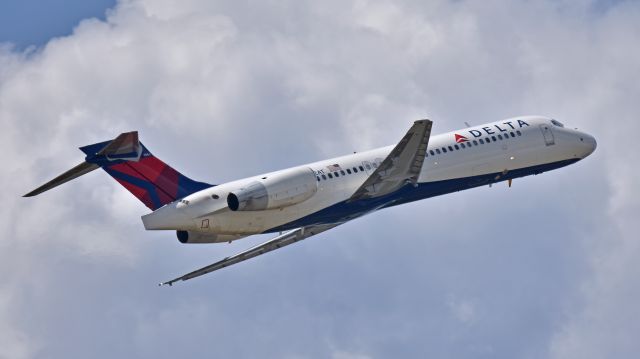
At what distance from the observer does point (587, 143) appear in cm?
8169

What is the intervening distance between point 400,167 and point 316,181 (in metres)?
3.77

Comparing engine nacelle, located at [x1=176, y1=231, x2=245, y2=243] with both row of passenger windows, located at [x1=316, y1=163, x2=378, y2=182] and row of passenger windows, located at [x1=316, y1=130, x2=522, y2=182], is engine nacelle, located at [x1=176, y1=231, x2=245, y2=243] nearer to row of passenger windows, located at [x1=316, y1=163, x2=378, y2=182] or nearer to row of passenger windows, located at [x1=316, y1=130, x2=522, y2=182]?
row of passenger windows, located at [x1=316, y1=163, x2=378, y2=182]

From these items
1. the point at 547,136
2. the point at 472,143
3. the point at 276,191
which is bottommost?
the point at 276,191

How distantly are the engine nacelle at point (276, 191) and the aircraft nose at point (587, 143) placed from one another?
1676cm

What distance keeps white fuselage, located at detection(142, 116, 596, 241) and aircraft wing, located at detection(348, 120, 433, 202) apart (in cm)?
66

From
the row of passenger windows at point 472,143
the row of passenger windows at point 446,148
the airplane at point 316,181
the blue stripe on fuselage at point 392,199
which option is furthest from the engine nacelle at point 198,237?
the row of passenger windows at point 472,143

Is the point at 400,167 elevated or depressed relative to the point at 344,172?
depressed

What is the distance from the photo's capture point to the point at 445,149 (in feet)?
250

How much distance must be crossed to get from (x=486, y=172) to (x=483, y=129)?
2233 mm

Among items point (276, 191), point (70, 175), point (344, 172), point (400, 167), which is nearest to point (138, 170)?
point (70, 175)

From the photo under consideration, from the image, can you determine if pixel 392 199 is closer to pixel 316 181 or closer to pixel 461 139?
pixel 316 181

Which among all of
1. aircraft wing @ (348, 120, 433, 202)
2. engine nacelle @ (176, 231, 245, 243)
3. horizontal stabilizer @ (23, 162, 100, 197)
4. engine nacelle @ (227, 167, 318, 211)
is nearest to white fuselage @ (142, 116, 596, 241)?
engine nacelle @ (176, 231, 245, 243)

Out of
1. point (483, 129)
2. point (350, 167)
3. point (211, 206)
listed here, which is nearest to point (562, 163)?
point (483, 129)

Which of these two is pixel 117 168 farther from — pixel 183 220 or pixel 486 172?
pixel 486 172
